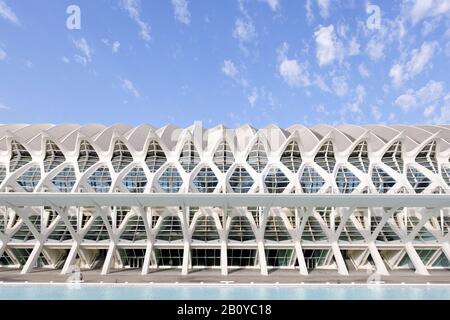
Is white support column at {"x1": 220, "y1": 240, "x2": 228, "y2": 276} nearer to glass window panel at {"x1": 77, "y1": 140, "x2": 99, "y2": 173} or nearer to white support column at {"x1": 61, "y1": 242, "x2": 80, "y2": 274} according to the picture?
white support column at {"x1": 61, "y1": 242, "x2": 80, "y2": 274}

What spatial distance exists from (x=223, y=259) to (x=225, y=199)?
586 centimetres

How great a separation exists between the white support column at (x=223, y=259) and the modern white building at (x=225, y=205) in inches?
3.4

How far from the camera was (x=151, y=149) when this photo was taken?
1353 inches

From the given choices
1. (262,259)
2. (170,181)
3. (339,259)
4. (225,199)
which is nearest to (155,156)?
(170,181)

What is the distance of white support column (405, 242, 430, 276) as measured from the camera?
24.8 m

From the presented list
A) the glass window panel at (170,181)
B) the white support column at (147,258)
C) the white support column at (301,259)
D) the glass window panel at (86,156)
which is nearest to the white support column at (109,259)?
the white support column at (147,258)

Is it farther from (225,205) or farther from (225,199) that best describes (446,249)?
(225,199)

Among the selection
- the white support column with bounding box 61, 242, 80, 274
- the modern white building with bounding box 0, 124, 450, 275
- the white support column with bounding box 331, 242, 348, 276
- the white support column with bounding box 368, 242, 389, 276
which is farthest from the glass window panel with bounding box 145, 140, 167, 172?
the white support column with bounding box 368, 242, 389, 276

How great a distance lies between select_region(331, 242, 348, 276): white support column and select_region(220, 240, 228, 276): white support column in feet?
29.9

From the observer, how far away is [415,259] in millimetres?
25875
